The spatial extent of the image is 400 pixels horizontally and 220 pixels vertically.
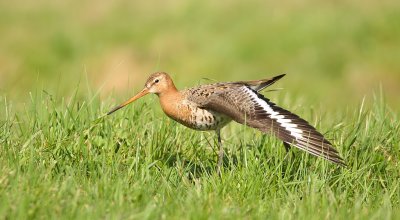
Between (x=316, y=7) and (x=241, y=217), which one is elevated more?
(x=316, y=7)

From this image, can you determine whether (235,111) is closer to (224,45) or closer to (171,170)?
(171,170)

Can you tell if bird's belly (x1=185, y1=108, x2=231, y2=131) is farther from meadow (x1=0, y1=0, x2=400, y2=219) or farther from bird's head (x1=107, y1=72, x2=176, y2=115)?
bird's head (x1=107, y1=72, x2=176, y2=115)

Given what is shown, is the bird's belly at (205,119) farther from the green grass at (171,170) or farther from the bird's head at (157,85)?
the bird's head at (157,85)

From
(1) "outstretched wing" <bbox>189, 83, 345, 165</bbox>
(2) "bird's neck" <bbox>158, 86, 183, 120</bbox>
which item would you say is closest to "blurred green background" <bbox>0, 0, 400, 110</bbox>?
(2) "bird's neck" <bbox>158, 86, 183, 120</bbox>

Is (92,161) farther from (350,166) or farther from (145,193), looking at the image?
(350,166)

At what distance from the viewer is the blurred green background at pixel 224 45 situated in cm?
1399

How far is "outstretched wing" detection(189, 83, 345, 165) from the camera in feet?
19.6

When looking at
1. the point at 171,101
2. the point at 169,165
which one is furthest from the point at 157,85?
the point at 169,165

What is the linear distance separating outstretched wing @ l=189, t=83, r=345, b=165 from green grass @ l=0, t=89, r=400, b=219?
0.23 m

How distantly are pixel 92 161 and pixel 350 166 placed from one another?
2150 mm

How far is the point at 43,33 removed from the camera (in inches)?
626

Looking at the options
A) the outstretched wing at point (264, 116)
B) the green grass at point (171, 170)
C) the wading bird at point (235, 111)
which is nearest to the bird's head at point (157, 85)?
the wading bird at point (235, 111)

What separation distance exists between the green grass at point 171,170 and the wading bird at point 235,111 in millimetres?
211

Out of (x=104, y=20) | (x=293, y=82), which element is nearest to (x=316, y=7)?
(x=293, y=82)
